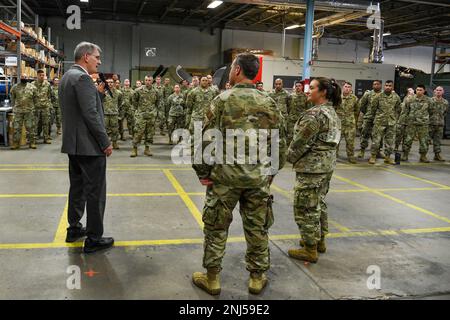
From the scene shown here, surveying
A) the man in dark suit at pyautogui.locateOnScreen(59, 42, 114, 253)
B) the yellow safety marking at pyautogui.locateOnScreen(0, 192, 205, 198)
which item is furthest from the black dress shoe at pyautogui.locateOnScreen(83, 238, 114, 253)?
the yellow safety marking at pyautogui.locateOnScreen(0, 192, 205, 198)

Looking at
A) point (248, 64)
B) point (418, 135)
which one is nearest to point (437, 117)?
point (418, 135)

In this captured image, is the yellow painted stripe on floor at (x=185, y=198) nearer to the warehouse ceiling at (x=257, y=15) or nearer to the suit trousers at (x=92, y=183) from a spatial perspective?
the suit trousers at (x=92, y=183)

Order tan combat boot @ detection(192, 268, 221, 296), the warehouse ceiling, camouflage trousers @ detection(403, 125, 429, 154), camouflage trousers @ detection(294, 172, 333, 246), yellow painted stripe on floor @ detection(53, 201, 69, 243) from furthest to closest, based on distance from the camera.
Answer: the warehouse ceiling → camouflage trousers @ detection(403, 125, 429, 154) → yellow painted stripe on floor @ detection(53, 201, 69, 243) → camouflage trousers @ detection(294, 172, 333, 246) → tan combat boot @ detection(192, 268, 221, 296)

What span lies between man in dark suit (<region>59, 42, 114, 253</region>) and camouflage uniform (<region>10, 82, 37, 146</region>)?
735 centimetres

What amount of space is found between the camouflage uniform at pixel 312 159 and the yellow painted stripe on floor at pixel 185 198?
5.23 feet

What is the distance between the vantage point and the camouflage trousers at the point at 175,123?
13.2 meters

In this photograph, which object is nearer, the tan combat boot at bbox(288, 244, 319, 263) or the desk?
the tan combat boot at bbox(288, 244, 319, 263)

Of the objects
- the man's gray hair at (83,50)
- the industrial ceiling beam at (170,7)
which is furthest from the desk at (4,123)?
the industrial ceiling beam at (170,7)

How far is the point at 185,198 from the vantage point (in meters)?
6.44

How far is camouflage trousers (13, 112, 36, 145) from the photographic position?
10.4 metres

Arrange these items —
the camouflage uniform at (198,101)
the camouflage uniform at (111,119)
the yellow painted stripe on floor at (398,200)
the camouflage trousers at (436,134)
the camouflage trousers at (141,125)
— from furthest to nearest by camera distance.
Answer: the camouflage trousers at (436,134), the camouflage uniform at (111,119), the camouflage trousers at (141,125), the camouflage uniform at (198,101), the yellow painted stripe on floor at (398,200)

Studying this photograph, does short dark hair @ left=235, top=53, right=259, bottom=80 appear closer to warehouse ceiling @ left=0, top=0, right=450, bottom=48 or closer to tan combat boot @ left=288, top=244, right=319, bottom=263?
tan combat boot @ left=288, top=244, right=319, bottom=263

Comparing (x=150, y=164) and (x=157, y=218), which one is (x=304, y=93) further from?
(x=157, y=218)
